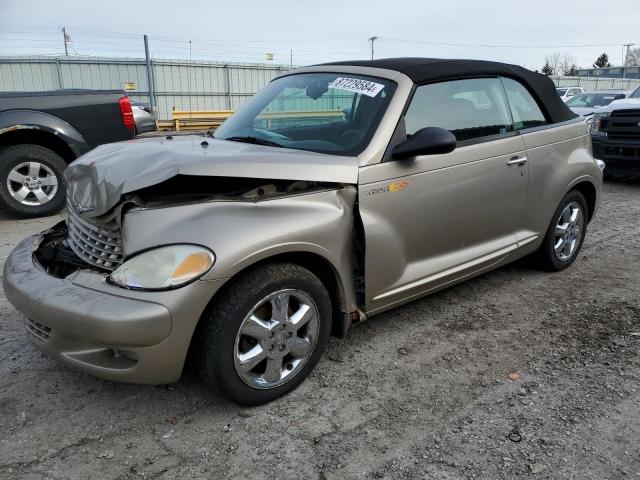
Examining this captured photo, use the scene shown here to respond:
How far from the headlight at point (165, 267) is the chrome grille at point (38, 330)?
1.52 ft

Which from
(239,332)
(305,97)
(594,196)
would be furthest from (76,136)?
(594,196)

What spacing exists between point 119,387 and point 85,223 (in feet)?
2.89

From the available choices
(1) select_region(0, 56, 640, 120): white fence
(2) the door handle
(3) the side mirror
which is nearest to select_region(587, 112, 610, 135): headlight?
(2) the door handle

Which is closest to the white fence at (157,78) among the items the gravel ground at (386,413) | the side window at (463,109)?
the side window at (463,109)

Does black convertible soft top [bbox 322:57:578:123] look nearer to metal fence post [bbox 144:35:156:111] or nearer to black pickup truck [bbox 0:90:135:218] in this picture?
black pickup truck [bbox 0:90:135:218]

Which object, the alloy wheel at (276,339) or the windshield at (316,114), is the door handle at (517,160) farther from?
the alloy wheel at (276,339)

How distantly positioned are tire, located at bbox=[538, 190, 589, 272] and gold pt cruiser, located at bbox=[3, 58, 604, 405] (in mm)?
409

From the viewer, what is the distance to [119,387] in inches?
113

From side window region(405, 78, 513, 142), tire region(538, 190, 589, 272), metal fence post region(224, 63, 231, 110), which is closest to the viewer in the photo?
side window region(405, 78, 513, 142)

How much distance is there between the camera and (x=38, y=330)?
2.62 m

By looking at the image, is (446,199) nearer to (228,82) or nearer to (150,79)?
(150,79)

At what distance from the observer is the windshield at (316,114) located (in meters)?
3.21

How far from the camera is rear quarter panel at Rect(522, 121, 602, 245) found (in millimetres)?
4023

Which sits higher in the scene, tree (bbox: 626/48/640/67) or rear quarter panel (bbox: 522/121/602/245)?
tree (bbox: 626/48/640/67)
